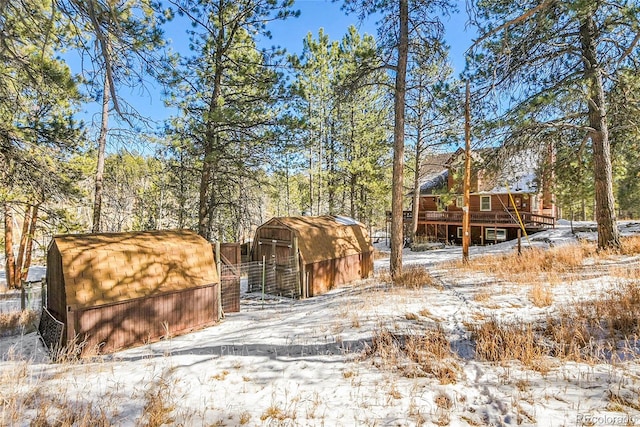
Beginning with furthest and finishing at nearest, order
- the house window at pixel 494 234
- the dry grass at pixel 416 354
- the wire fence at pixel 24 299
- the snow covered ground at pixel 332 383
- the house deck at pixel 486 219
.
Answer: the house window at pixel 494 234 → the house deck at pixel 486 219 → the wire fence at pixel 24 299 → the dry grass at pixel 416 354 → the snow covered ground at pixel 332 383

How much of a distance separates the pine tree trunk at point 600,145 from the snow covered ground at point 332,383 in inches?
223

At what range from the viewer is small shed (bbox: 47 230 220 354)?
21.5ft

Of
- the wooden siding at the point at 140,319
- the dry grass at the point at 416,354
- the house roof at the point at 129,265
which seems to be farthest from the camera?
the house roof at the point at 129,265

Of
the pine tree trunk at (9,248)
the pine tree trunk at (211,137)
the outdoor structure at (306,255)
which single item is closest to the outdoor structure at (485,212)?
the outdoor structure at (306,255)

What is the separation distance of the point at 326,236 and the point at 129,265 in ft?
25.3

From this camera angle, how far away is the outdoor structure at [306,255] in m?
11.9

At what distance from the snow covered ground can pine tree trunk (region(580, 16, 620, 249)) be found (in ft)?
18.6

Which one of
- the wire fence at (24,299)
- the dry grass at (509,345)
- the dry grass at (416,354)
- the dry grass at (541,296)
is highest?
the dry grass at (541,296)

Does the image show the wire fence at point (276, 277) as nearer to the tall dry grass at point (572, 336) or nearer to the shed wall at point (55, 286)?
the shed wall at point (55, 286)

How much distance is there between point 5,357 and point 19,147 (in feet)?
16.0

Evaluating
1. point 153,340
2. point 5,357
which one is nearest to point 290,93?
point 153,340

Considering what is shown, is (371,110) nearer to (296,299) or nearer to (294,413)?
(296,299)

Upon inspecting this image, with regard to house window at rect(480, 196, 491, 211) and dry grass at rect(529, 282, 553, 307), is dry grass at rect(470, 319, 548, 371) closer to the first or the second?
dry grass at rect(529, 282, 553, 307)

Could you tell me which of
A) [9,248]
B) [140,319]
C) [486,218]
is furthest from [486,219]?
[9,248]
